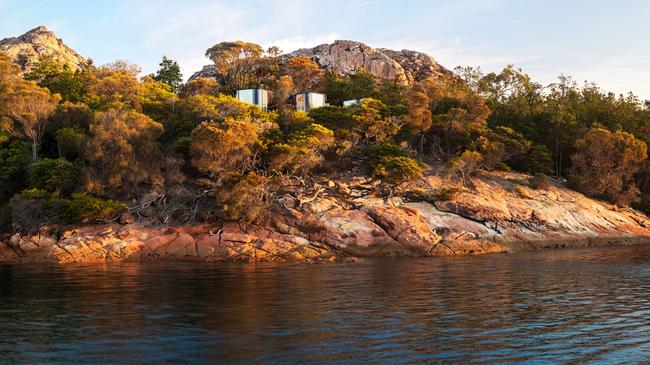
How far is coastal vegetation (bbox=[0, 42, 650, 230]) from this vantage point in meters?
50.2

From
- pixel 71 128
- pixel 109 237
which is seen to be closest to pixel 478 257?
pixel 109 237

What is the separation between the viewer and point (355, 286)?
90.2 feet

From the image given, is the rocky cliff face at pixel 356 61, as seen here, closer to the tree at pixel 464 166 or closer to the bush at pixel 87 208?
the tree at pixel 464 166

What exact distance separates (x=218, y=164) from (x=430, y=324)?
35.4 metres

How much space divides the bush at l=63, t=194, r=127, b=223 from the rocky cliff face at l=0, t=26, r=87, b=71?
6328 centimetres

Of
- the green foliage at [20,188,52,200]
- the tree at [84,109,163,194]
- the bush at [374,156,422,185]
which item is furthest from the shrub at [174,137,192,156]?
the bush at [374,156,422,185]

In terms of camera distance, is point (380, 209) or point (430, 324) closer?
point (430, 324)

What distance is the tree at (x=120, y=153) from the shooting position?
50656 mm

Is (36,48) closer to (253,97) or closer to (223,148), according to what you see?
(253,97)

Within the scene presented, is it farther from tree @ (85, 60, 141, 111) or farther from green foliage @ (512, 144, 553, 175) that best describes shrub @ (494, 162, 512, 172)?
tree @ (85, 60, 141, 111)

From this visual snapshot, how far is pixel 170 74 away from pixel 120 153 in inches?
2000

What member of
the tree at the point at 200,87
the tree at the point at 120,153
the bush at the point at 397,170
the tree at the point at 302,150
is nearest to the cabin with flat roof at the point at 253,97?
the tree at the point at 200,87

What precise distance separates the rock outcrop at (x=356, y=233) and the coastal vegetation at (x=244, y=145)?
1918 millimetres

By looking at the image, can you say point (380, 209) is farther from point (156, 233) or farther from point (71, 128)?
point (71, 128)
